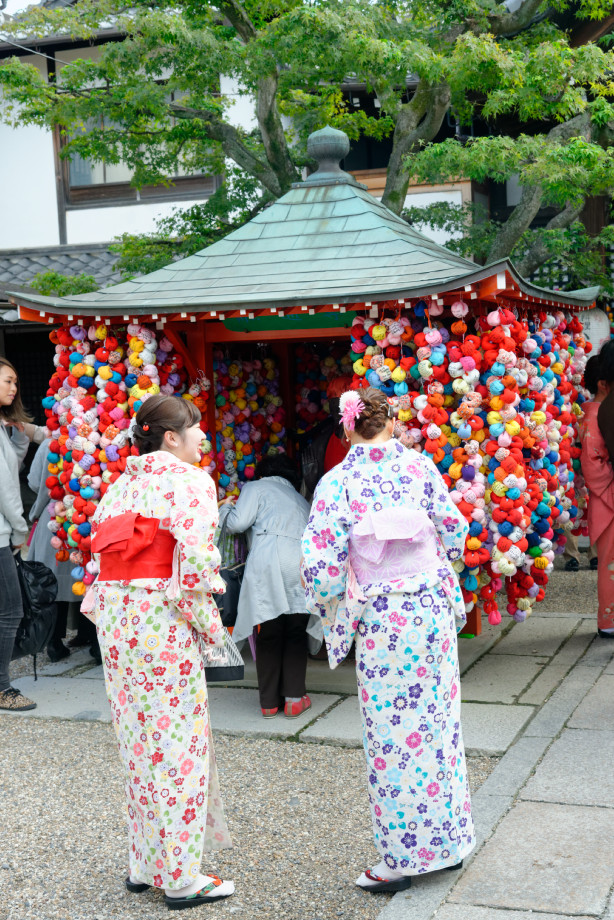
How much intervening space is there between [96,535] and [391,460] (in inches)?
40.1

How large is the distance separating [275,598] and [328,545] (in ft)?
6.09

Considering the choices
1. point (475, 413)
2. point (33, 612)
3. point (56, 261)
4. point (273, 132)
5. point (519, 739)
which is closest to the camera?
point (519, 739)

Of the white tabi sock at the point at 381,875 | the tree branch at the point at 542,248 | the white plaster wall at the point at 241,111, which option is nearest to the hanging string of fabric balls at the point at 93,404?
the white tabi sock at the point at 381,875

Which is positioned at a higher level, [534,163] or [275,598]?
[534,163]

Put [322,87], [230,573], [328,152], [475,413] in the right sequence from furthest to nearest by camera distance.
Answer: [322,87] < [328,152] < [230,573] < [475,413]

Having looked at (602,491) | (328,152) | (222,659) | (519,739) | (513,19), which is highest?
(513,19)

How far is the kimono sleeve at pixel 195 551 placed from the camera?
3.05 metres

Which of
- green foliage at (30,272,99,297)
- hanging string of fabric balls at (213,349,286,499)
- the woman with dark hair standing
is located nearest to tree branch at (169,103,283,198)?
green foliage at (30,272,99,297)

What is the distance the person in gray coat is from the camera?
5.01 metres

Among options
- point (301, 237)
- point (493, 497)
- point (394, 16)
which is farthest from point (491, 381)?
point (394, 16)

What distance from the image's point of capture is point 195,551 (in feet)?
9.98

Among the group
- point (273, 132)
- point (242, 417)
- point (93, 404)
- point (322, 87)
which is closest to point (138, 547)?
point (93, 404)

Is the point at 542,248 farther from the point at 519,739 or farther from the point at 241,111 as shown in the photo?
the point at 519,739

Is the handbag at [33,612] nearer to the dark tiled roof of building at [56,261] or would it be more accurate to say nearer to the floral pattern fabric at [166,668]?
the floral pattern fabric at [166,668]
